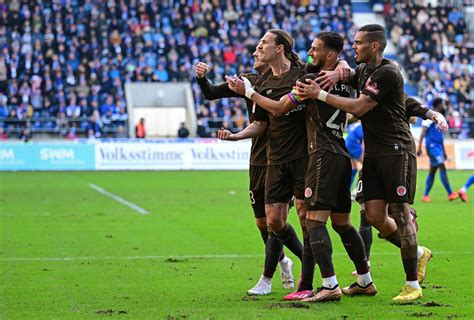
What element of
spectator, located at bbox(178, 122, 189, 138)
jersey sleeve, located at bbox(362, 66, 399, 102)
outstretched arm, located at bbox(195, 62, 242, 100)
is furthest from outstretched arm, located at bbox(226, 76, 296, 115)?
spectator, located at bbox(178, 122, 189, 138)

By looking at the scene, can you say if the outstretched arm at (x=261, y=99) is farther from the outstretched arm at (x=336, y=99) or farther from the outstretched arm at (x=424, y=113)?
Result: the outstretched arm at (x=424, y=113)

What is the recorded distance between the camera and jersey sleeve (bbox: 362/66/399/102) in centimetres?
825

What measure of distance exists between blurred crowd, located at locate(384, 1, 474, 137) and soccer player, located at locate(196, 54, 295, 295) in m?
33.6

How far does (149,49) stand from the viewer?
44.4 metres

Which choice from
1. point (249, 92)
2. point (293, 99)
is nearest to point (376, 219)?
point (293, 99)

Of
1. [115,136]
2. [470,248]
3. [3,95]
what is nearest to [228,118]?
[115,136]

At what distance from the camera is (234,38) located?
151ft

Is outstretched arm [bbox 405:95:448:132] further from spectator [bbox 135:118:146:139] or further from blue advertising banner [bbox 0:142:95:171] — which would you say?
spectator [bbox 135:118:146:139]

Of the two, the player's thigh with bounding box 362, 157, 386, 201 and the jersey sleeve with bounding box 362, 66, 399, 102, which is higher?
the jersey sleeve with bounding box 362, 66, 399, 102

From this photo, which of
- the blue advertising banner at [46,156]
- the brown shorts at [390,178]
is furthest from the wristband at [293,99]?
the blue advertising banner at [46,156]

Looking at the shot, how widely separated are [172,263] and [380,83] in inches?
163

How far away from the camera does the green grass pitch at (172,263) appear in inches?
319

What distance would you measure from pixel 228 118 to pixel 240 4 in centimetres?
979

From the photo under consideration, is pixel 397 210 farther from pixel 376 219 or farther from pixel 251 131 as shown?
pixel 251 131
